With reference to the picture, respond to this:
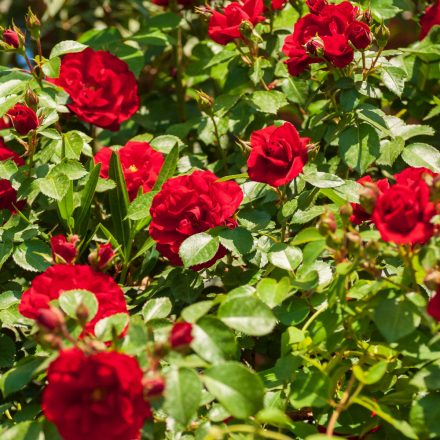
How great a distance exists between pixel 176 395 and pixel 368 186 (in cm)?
35

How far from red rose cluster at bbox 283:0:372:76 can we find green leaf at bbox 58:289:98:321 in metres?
0.57

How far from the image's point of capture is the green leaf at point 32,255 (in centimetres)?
122

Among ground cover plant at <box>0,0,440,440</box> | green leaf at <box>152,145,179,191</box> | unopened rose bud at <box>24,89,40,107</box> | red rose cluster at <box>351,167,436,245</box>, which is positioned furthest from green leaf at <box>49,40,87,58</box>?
red rose cluster at <box>351,167,436,245</box>

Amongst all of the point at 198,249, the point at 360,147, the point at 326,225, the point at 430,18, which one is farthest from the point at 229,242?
the point at 430,18

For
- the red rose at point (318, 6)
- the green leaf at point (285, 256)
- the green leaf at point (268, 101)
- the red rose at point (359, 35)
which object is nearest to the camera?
the green leaf at point (285, 256)

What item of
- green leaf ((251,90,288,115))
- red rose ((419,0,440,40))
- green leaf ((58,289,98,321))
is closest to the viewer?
green leaf ((58,289,98,321))

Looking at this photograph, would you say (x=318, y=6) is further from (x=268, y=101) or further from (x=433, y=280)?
(x=433, y=280)

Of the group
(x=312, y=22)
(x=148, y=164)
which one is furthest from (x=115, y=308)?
(x=312, y=22)

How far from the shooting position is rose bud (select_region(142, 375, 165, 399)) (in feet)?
2.67

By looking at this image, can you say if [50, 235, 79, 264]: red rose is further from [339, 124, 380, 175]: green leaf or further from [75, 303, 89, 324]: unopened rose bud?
[339, 124, 380, 175]: green leaf

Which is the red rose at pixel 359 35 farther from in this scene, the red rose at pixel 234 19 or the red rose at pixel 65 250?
the red rose at pixel 65 250

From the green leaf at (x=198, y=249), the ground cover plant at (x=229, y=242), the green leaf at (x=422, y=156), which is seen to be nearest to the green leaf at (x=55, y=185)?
Result: the ground cover plant at (x=229, y=242)

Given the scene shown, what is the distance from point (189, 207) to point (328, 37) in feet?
1.18

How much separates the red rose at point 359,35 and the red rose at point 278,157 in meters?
0.20
